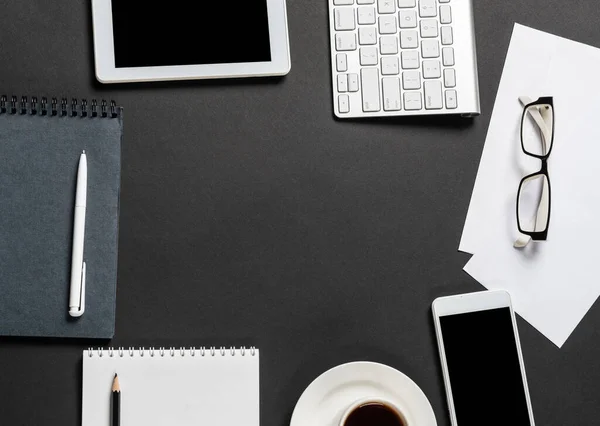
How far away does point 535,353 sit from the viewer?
0.80m

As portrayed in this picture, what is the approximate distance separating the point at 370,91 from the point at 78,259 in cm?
41

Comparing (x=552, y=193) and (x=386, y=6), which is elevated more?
(x=386, y=6)

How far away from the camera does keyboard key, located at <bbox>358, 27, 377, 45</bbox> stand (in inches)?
31.6

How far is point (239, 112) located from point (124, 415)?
0.39 meters

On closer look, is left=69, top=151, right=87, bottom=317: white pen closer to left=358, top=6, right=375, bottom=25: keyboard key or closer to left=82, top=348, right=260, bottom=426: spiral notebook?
left=82, top=348, right=260, bottom=426: spiral notebook

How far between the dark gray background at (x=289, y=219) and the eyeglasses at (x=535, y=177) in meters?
0.05

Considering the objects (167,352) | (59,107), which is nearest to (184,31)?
(59,107)

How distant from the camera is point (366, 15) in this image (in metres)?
0.81

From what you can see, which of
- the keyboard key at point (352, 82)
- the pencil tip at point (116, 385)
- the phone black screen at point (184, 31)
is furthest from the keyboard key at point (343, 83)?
the pencil tip at point (116, 385)

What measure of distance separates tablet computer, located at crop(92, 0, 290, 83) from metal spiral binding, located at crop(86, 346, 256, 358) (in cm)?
33

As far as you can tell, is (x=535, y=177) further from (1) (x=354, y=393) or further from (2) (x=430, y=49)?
(1) (x=354, y=393)

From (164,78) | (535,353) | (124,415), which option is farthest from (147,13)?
(535,353)

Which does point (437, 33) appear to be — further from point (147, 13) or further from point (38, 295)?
point (38, 295)

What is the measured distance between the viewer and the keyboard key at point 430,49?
31.7 inches
